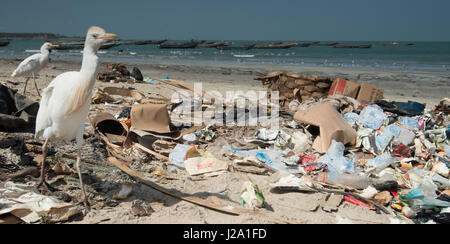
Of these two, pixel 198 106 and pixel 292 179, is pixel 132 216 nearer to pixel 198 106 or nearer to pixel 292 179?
pixel 292 179

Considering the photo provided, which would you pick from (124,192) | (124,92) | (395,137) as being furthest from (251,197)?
(124,92)

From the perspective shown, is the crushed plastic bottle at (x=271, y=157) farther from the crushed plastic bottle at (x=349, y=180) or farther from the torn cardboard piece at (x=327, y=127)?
the torn cardboard piece at (x=327, y=127)

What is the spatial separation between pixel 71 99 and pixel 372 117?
4502 millimetres

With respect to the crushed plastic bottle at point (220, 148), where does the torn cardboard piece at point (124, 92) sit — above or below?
above

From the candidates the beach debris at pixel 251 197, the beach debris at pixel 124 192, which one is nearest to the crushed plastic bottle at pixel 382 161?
the beach debris at pixel 251 197

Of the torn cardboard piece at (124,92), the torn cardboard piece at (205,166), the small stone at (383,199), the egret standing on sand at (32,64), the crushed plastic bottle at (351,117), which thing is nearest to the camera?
the small stone at (383,199)

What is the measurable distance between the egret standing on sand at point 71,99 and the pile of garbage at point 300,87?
14.6 feet

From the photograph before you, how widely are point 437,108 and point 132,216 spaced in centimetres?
589

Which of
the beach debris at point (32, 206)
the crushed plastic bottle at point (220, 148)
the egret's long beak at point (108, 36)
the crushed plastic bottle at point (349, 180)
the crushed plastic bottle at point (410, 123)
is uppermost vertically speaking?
the egret's long beak at point (108, 36)

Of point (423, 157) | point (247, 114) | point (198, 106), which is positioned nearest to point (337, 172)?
point (423, 157)

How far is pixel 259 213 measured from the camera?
296 cm

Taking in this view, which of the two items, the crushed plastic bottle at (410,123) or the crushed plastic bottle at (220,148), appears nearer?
the crushed plastic bottle at (220,148)

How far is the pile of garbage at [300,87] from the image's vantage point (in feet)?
21.2

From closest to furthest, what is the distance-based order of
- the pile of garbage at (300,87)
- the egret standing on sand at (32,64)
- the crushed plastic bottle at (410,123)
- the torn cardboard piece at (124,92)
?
1. the crushed plastic bottle at (410,123)
2. the pile of garbage at (300,87)
3. the egret standing on sand at (32,64)
4. the torn cardboard piece at (124,92)
